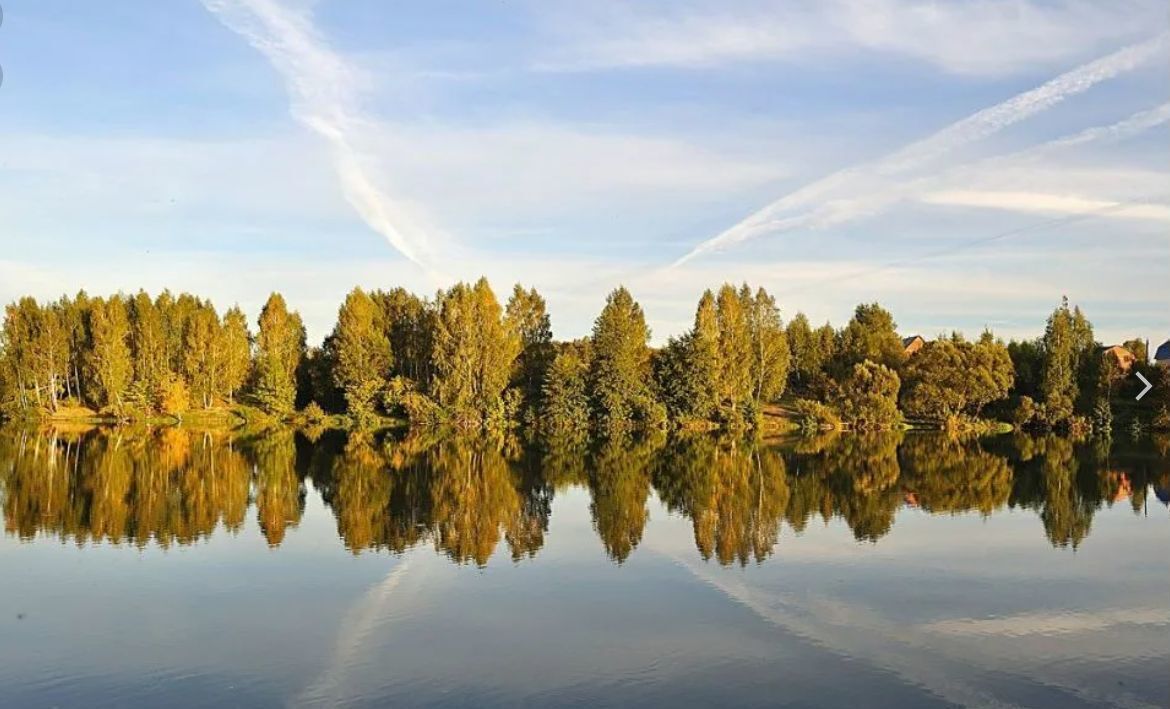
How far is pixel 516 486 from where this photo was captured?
39.4 meters

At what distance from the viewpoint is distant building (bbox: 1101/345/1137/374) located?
85750 millimetres

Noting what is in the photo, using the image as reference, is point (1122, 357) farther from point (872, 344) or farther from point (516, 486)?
point (516, 486)

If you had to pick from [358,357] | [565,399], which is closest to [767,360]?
[565,399]

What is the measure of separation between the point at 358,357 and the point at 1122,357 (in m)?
73.0

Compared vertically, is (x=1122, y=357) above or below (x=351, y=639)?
above

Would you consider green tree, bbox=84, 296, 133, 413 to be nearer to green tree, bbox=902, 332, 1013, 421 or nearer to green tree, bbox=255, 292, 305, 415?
green tree, bbox=255, 292, 305, 415

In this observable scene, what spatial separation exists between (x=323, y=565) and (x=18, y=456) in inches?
1320

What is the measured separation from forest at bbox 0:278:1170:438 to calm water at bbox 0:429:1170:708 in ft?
129

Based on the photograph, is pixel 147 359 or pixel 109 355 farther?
pixel 147 359

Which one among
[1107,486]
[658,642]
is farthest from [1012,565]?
[1107,486]

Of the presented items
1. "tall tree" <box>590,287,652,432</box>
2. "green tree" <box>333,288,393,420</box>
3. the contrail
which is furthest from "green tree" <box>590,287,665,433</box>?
the contrail

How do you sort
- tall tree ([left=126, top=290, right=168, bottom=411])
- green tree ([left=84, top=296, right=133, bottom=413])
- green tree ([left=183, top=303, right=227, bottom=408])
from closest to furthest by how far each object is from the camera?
1. green tree ([left=84, top=296, right=133, bottom=413])
2. tall tree ([left=126, top=290, right=168, bottom=411])
3. green tree ([left=183, top=303, right=227, bottom=408])

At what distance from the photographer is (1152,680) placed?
49.2 ft

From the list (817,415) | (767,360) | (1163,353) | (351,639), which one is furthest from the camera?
(1163,353)
